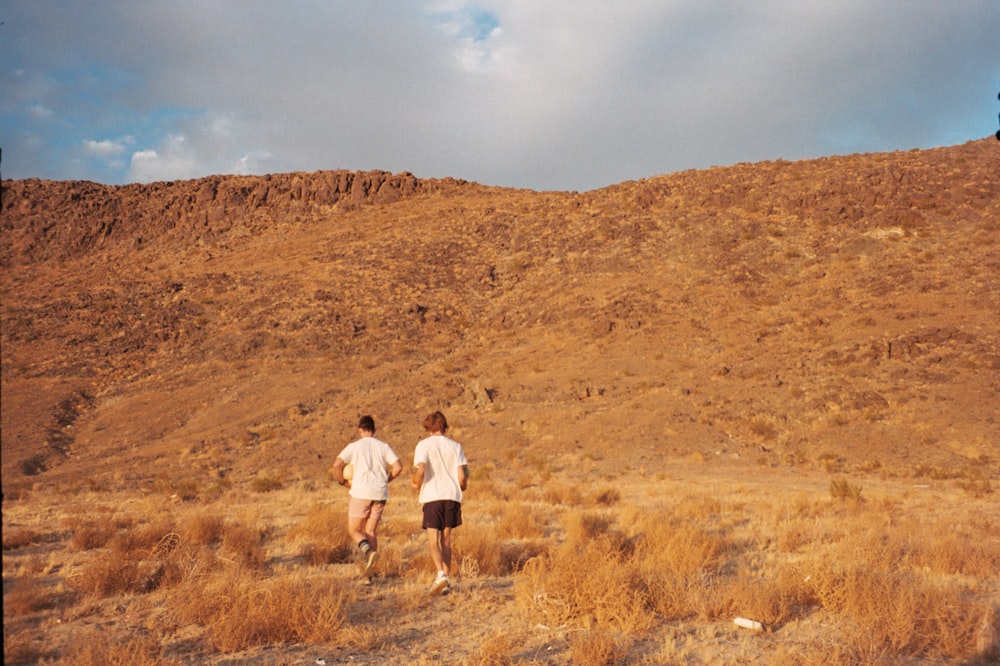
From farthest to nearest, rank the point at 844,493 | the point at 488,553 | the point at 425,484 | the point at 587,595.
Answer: the point at 844,493 < the point at 488,553 < the point at 425,484 < the point at 587,595

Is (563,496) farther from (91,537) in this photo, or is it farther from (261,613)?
(261,613)

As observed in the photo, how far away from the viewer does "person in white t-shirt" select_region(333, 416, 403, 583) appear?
7.90m

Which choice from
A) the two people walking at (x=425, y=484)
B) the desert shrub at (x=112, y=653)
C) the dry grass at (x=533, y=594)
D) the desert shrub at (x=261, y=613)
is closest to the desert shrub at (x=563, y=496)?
the dry grass at (x=533, y=594)

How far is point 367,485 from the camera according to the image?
25.9 ft

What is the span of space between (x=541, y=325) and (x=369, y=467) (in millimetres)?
29046

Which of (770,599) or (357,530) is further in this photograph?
(357,530)

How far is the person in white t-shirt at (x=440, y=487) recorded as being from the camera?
292 inches

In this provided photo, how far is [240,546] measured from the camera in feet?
31.1

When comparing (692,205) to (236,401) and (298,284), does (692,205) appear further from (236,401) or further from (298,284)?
(236,401)

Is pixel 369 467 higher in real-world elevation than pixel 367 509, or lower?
higher

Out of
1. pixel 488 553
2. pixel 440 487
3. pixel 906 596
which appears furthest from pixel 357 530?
pixel 906 596

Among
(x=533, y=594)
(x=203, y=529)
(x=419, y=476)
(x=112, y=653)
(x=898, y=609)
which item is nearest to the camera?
(x=112, y=653)

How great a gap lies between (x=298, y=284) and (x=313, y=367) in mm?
9222

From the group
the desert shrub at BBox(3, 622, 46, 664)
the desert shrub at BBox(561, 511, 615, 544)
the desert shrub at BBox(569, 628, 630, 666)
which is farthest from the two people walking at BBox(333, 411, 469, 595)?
the desert shrub at BBox(3, 622, 46, 664)
